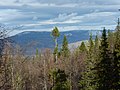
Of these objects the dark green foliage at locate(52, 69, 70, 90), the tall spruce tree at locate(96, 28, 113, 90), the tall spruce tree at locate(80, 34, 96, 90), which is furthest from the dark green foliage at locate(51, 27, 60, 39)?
the tall spruce tree at locate(96, 28, 113, 90)

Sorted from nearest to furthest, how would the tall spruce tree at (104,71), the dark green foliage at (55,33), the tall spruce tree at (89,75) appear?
1. the tall spruce tree at (104,71)
2. the tall spruce tree at (89,75)
3. the dark green foliage at (55,33)

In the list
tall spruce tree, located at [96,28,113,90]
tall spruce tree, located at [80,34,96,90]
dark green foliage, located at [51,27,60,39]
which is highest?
dark green foliage, located at [51,27,60,39]

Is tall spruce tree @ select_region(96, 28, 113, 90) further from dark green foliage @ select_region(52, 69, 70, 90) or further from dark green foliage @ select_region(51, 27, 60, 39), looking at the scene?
dark green foliage @ select_region(51, 27, 60, 39)

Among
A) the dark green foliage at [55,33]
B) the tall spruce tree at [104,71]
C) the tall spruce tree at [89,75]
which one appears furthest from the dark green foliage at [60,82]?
the dark green foliage at [55,33]

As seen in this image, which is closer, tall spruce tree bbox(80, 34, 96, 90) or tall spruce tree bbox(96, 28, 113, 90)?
tall spruce tree bbox(96, 28, 113, 90)

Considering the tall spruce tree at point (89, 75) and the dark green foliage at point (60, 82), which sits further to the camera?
the tall spruce tree at point (89, 75)

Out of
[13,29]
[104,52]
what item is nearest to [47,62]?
[104,52]

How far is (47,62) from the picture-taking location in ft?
300

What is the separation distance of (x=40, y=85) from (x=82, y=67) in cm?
1106

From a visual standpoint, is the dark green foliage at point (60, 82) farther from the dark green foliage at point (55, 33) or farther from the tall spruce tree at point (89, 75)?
the dark green foliage at point (55, 33)

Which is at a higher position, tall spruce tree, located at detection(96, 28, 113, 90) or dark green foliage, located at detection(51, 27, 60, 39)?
dark green foliage, located at detection(51, 27, 60, 39)

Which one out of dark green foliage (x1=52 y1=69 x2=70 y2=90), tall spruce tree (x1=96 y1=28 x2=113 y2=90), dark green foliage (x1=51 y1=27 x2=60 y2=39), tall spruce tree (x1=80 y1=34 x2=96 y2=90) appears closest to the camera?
tall spruce tree (x1=96 y1=28 x2=113 y2=90)

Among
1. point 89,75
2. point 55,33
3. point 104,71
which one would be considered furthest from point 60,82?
point 55,33

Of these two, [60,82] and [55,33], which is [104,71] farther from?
[55,33]
